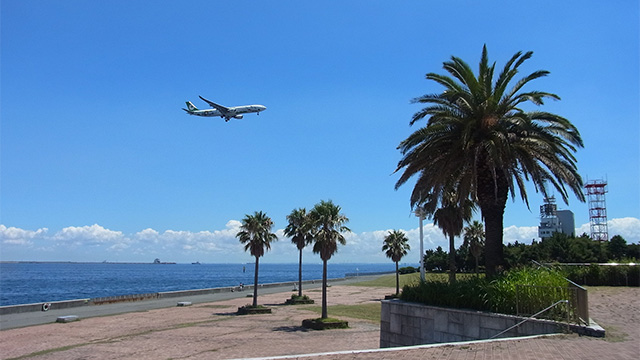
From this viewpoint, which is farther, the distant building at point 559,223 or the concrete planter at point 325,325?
the distant building at point 559,223

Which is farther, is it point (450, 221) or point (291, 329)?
point (450, 221)

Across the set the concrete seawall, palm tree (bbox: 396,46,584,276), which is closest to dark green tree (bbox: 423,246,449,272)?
the concrete seawall

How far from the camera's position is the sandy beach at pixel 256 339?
9547mm

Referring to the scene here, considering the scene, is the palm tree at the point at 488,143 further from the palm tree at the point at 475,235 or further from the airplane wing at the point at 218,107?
the airplane wing at the point at 218,107

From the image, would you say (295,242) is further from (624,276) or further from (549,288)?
(549,288)

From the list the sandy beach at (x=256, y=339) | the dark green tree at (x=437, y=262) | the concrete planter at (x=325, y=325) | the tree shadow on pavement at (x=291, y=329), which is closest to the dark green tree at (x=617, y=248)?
the dark green tree at (x=437, y=262)

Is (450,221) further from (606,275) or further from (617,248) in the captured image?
(617,248)

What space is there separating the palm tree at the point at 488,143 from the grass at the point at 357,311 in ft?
62.9

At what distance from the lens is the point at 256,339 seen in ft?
86.1

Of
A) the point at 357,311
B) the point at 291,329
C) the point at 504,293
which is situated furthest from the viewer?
the point at 357,311

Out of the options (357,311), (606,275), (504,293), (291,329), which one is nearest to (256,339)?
(291,329)

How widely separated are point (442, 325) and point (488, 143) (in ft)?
22.9

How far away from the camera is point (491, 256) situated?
1705 cm

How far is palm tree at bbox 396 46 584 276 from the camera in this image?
17.0 m
